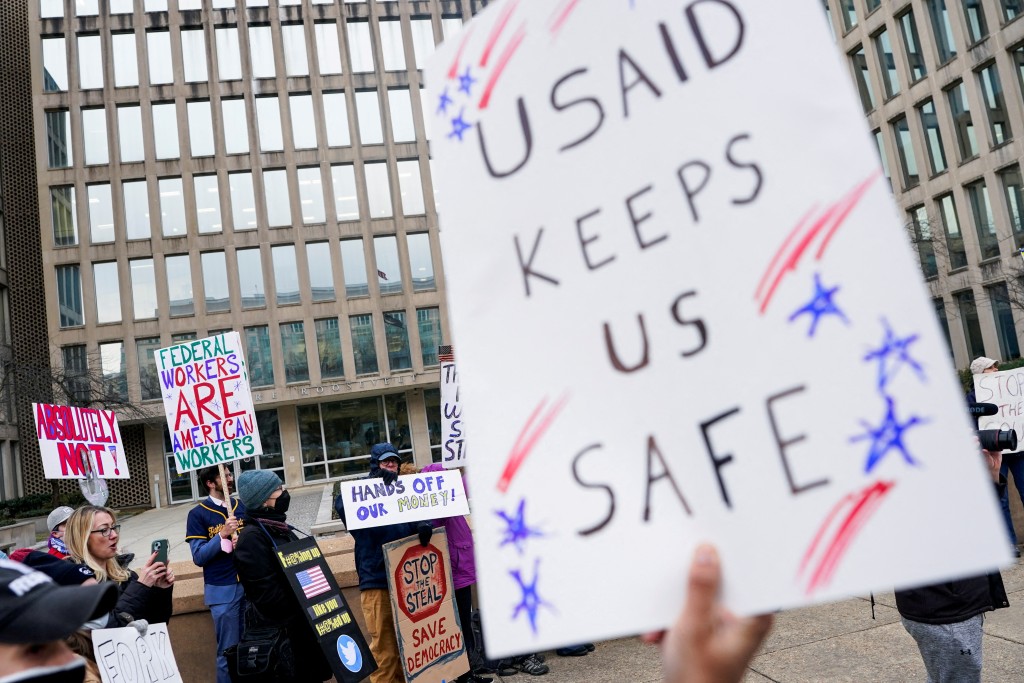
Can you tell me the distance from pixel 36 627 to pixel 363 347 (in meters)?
32.7

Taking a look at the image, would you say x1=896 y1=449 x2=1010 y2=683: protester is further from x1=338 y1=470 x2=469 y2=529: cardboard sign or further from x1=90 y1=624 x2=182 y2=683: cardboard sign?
x1=338 y1=470 x2=469 y2=529: cardboard sign

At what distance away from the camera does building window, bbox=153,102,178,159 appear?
33.8 meters

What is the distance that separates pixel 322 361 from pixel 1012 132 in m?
25.8

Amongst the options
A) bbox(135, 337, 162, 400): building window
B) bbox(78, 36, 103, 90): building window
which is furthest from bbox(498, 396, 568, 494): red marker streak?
bbox(78, 36, 103, 90): building window

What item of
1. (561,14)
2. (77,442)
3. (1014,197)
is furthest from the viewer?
(1014,197)

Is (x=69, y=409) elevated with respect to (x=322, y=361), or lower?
lower

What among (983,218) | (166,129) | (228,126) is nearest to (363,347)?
(228,126)

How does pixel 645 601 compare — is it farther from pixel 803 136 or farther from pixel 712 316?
pixel 803 136

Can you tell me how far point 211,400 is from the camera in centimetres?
711

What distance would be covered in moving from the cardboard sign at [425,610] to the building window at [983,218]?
2752cm

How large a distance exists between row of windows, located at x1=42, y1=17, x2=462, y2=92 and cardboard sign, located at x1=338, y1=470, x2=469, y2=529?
1259 inches

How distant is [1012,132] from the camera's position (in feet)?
86.8

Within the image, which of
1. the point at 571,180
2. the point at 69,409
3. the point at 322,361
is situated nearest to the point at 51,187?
the point at 322,361

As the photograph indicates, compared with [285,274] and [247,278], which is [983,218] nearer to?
[285,274]
